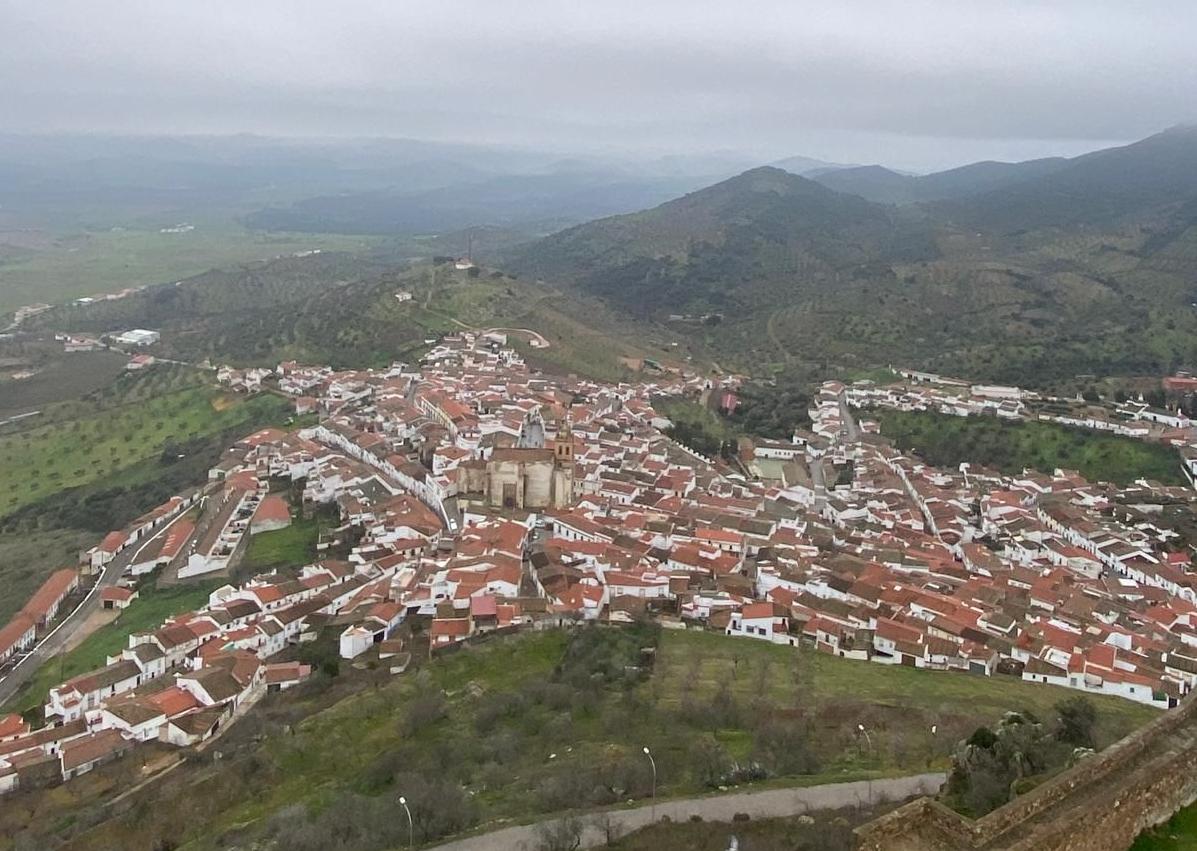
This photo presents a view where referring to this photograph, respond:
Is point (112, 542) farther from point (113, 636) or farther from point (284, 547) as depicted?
point (113, 636)

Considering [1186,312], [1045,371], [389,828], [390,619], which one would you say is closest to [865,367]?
[1045,371]

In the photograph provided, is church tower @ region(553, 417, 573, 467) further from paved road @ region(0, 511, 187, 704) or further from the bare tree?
the bare tree

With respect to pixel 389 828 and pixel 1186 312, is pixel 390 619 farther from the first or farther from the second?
pixel 1186 312

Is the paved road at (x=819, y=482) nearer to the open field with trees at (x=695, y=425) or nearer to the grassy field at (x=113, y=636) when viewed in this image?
the open field with trees at (x=695, y=425)

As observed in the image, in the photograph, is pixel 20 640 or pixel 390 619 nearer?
pixel 390 619

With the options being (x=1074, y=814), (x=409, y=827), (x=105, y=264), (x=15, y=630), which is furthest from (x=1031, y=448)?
(x=105, y=264)
